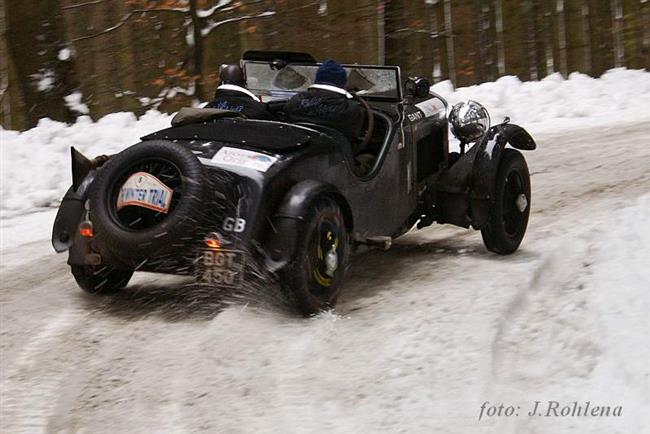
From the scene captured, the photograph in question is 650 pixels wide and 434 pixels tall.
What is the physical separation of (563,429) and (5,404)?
2603 mm

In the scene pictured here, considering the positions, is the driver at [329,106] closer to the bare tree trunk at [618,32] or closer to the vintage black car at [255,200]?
the vintage black car at [255,200]

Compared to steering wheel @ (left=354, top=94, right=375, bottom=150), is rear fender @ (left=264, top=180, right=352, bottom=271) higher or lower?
lower

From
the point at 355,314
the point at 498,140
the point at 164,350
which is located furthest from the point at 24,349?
the point at 498,140

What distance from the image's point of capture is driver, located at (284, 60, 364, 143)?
705 centimetres

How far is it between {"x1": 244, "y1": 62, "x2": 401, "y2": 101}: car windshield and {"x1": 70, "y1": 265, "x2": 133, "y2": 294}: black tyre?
2037mm

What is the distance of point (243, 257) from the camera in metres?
6.09

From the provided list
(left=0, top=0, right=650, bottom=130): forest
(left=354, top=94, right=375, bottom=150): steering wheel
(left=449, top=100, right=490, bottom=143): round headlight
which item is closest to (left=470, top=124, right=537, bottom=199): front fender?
(left=449, top=100, right=490, bottom=143): round headlight

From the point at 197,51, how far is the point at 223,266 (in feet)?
34.6

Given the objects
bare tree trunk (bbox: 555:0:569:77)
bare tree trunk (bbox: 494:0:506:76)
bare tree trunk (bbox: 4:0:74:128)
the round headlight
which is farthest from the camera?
bare tree trunk (bbox: 494:0:506:76)

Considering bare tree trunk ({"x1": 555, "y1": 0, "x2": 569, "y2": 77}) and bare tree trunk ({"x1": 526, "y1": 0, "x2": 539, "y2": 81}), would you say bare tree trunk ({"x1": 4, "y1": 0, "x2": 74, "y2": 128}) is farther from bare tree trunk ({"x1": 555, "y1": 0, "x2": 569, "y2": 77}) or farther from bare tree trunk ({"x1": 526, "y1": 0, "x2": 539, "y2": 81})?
bare tree trunk ({"x1": 555, "y1": 0, "x2": 569, "y2": 77})

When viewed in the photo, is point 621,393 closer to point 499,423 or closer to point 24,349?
point 499,423

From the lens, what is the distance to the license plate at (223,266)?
20.0ft

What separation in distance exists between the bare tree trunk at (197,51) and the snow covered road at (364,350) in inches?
339

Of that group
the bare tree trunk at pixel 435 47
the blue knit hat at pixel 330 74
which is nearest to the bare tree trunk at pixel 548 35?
the bare tree trunk at pixel 435 47
